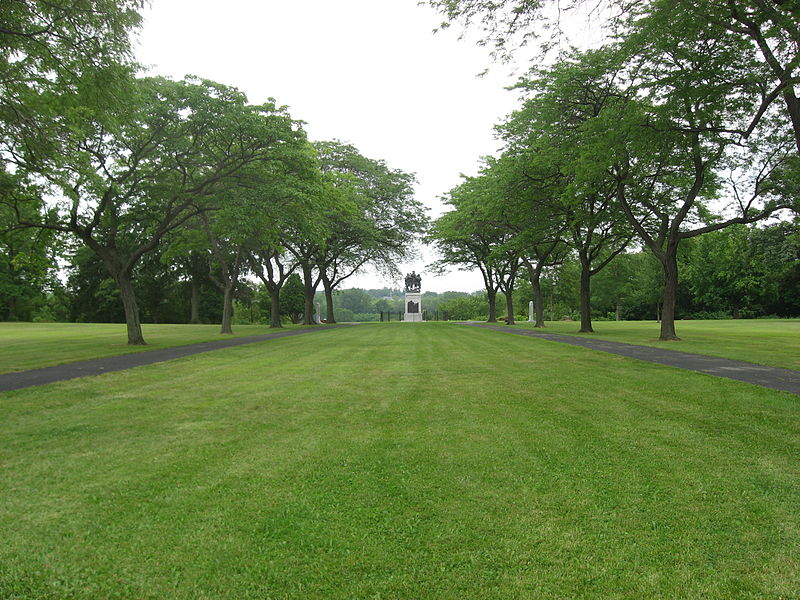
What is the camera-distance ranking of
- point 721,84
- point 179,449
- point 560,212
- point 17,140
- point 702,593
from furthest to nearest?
point 560,212, point 721,84, point 17,140, point 179,449, point 702,593

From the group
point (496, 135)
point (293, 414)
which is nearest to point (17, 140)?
point (293, 414)

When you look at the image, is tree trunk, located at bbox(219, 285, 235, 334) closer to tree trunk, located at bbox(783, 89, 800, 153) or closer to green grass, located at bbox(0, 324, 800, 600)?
green grass, located at bbox(0, 324, 800, 600)

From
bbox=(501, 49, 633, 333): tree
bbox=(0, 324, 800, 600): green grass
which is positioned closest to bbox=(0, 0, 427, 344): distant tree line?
bbox=(0, 324, 800, 600): green grass

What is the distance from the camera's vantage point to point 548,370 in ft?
33.1

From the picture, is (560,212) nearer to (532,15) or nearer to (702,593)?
(532,15)

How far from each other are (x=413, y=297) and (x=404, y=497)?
1999 inches

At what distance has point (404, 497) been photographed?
3.47 m

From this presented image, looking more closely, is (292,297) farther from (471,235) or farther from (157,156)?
(157,156)

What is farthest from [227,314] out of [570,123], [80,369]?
[570,123]

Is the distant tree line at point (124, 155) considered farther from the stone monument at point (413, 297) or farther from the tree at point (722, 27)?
the stone monument at point (413, 297)

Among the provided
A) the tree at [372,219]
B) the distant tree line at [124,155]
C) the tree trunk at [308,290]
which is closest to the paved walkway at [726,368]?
the distant tree line at [124,155]

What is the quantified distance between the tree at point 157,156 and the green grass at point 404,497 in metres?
10.8

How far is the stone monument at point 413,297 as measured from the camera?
174 feet

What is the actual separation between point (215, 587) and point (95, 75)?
10856 millimetres
